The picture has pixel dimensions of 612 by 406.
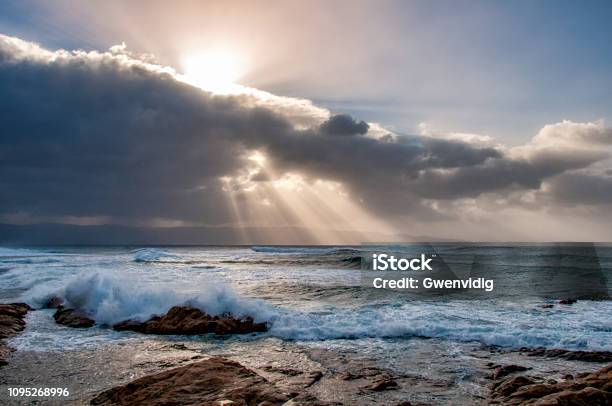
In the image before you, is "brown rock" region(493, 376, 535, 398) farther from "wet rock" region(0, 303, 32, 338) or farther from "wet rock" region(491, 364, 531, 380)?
"wet rock" region(0, 303, 32, 338)

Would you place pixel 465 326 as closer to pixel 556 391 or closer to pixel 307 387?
pixel 556 391

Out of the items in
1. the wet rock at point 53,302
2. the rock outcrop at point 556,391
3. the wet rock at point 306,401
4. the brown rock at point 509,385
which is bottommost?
the wet rock at point 53,302

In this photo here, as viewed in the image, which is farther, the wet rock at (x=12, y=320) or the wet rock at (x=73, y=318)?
the wet rock at (x=73, y=318)

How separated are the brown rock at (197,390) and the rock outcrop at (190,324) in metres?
5.10

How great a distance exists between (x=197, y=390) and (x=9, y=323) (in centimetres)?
978

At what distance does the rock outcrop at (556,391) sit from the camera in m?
5.58

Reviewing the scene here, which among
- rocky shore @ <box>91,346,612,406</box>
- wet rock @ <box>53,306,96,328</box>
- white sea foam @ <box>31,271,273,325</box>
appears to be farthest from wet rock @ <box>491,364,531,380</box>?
wet rock @ <box>53,306,96,328</box>

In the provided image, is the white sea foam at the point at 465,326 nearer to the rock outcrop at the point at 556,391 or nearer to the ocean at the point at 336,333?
the ocean at the point at 336,333

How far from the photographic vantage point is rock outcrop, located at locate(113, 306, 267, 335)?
12.5 m

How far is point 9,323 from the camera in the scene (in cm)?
1260

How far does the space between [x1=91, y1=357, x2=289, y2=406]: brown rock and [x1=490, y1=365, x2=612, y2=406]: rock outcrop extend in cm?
380

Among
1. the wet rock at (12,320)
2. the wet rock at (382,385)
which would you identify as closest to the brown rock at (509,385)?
the wet rock at (382,385)

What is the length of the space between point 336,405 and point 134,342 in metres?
7.16

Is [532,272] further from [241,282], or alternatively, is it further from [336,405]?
[336,405]
